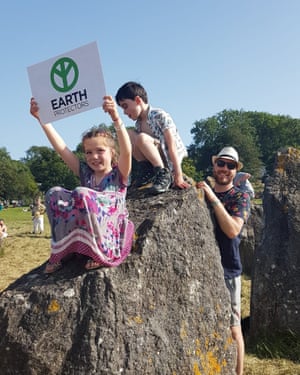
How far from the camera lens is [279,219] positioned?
6090 millimetres

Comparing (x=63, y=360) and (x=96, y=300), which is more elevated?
(x=96, y=300)

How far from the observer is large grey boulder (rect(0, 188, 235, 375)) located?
9.45ft

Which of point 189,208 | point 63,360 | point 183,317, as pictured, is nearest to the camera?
point 63,360

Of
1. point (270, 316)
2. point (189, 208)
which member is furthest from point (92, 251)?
point (270, 316)

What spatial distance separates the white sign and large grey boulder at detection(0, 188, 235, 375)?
1159 millimetres

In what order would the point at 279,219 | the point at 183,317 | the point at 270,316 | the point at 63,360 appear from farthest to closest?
1. the point at 279,219
2. the point at 270,316
3. the point at 183,317
4. the point at 63,360

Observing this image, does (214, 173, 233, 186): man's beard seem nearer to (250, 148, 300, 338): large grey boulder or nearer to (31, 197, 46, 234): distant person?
(250, 148, 300, 338): large grey boulder

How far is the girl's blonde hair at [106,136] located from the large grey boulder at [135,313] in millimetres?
610

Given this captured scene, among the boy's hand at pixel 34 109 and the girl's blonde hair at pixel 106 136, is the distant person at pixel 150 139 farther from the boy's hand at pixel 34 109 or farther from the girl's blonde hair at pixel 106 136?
the boy's hand at pixel 34 109

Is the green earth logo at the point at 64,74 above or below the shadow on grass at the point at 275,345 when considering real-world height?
above

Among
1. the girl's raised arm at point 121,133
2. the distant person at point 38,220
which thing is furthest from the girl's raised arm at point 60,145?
the distant person at point 38,220

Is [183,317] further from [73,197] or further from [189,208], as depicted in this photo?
[73,197]

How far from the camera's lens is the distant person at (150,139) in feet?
15.2

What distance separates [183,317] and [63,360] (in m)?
1.02
